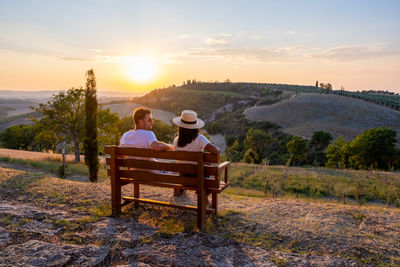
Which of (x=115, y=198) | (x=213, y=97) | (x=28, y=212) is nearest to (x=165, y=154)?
(x=115, y=198)

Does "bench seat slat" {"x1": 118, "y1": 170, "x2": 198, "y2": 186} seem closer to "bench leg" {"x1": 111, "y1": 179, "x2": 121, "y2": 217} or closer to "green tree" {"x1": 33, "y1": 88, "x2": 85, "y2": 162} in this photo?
"bench leg" {"x1": 111, "y1": 179, "x2": 121, "y2": 217}

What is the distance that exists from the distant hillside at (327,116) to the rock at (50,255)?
4692 cm

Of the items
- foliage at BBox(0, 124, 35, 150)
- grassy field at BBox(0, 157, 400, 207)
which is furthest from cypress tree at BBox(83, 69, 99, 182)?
foliage at BBox(0, 124, 35, 150)

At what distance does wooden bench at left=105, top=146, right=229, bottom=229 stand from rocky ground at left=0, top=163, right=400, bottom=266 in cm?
35

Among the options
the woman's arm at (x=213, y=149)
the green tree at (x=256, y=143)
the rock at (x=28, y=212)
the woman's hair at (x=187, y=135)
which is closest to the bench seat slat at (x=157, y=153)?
the woman's arm at (x=213, y=149)

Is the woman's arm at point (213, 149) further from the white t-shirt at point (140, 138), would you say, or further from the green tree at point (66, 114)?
the green tree at point (66, 114)

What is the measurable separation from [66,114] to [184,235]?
21810 mm

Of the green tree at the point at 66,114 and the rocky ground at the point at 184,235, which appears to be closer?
the rocky ground at the point at 184,235

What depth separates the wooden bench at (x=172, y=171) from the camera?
4.38 m

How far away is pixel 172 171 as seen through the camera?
462 centimetres

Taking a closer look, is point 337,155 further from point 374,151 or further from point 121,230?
point 121,230

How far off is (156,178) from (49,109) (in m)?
21.5

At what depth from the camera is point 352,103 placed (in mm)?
66125

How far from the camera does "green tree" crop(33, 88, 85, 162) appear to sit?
22.8 metres
